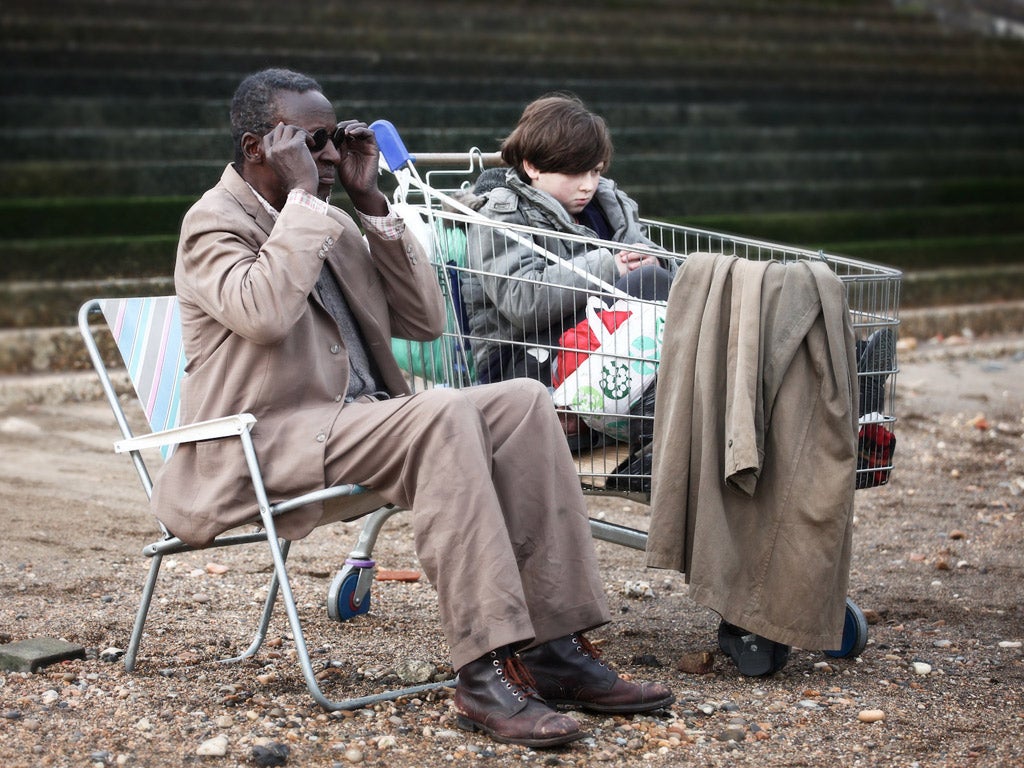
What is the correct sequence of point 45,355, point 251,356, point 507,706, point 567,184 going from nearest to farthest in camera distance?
point 507,706
point 251,356
point 567,184
point 45,355

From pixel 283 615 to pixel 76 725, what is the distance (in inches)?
41.6

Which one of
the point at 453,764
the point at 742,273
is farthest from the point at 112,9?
the point at 453,764

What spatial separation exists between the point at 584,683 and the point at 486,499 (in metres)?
0.50

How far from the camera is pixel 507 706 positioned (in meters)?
2.74

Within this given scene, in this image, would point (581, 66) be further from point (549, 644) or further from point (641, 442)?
point (549, 644)

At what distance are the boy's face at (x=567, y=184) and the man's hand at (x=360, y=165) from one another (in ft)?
2.44

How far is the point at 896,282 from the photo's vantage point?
3.59 m

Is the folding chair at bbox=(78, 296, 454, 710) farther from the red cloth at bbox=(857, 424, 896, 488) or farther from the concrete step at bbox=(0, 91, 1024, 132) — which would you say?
the concrete step at bbox=(0, 91, 1024, 132)

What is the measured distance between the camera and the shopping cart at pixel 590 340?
→ 3445 millimetres

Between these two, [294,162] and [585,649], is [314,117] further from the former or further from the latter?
[585,649]

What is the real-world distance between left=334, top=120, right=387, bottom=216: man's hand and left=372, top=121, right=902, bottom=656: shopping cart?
0.32 m

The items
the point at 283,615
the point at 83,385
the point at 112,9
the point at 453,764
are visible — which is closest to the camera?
the point at 453,764

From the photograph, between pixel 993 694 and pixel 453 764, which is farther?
pixel 993 694

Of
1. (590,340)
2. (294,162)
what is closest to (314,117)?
(294,162)
